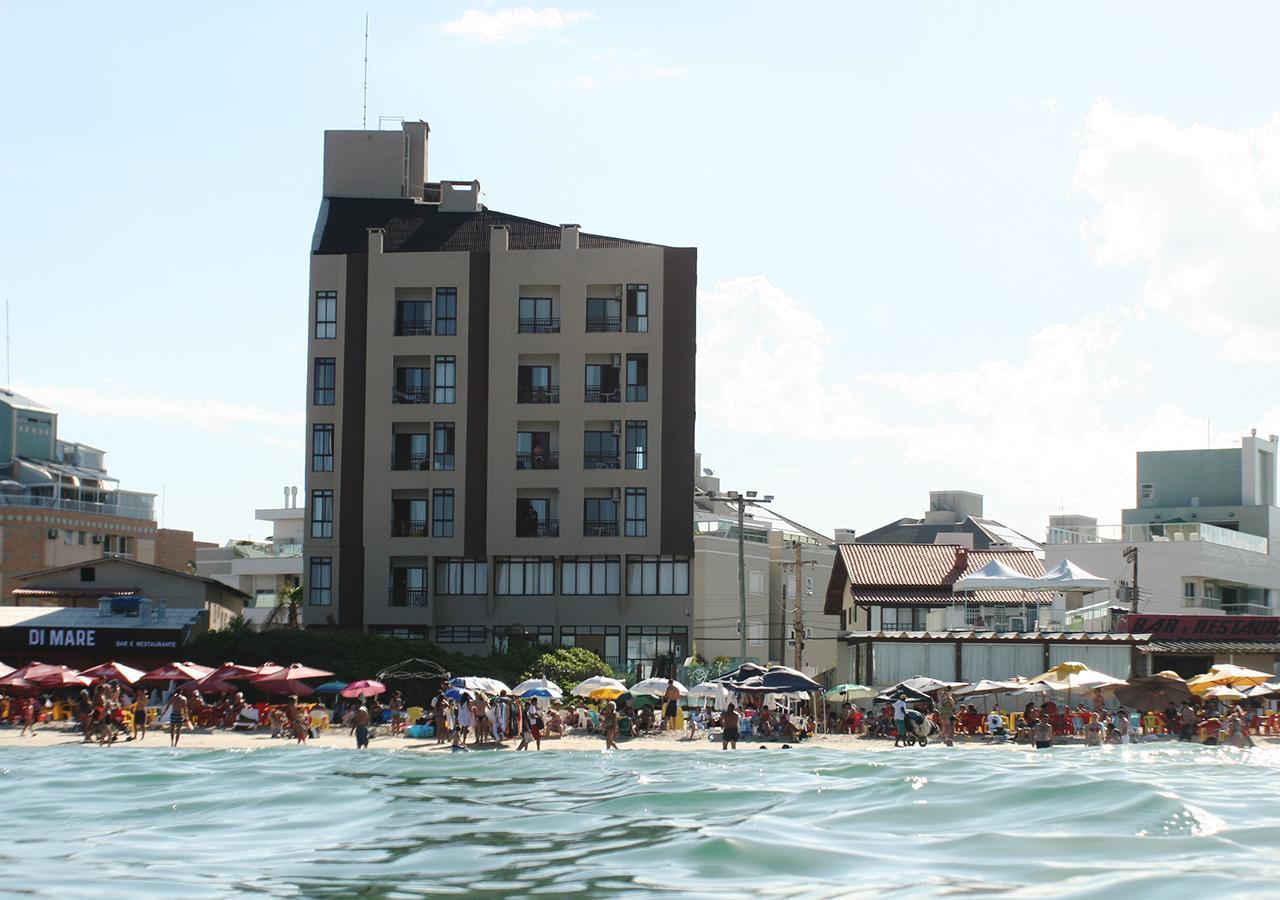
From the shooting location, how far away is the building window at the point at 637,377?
69.1m

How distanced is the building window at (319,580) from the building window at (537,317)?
14031 millimetres

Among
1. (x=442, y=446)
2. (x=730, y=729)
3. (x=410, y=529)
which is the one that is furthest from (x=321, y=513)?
(x=730, y=729)

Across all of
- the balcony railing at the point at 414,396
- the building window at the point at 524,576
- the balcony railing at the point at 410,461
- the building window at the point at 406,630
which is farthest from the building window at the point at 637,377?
the building window at the point at 406,630

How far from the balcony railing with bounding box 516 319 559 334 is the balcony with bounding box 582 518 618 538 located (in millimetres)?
8913

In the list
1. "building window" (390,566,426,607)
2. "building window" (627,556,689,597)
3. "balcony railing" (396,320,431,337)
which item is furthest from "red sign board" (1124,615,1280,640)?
"balcony railing" (396,320,431,337)

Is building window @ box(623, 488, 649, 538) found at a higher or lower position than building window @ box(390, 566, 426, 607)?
higher

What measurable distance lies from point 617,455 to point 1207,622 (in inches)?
1026

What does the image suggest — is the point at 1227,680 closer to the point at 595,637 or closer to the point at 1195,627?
the point at 1195,627

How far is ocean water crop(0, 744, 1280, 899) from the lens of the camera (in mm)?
24703

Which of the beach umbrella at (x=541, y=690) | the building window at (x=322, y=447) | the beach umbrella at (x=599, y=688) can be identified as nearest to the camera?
the beach umbrella at (x=541, y=690)

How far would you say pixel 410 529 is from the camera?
230 ft

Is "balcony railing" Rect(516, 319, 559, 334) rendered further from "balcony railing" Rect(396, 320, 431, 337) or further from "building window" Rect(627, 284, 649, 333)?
"balcony railing" Rect(396, 320, 431, 337)

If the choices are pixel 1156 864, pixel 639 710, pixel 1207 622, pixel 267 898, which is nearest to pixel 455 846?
pixel 267 898

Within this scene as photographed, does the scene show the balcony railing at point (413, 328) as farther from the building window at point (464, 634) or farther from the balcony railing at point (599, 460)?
the building window at point (464, 634)
